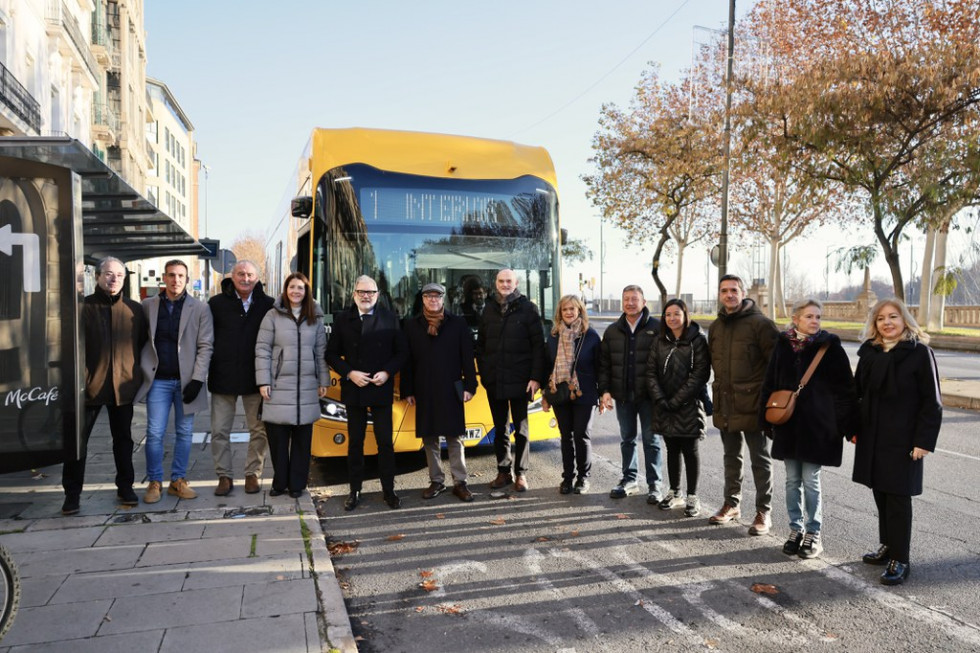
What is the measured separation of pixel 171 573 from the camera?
470cm

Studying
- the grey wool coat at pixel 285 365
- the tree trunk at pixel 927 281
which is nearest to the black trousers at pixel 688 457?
the grey wool coat at pixel 285 365

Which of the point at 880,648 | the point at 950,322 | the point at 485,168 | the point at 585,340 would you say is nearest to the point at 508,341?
the point at 585,340

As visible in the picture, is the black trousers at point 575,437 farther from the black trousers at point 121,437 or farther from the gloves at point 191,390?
the black trousers at point 121,437

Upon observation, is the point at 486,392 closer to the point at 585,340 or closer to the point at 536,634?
the point at 585,340

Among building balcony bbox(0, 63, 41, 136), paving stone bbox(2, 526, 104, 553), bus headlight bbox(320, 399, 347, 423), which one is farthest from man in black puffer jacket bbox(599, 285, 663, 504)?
building balcony bbox(0, 63, 41, 136)

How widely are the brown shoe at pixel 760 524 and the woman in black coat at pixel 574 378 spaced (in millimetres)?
1653

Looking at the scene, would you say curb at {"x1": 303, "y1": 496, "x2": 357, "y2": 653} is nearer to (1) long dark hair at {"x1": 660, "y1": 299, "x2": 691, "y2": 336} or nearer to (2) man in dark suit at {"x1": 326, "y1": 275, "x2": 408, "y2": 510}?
(2) man in dark suit at {"x1": 326, "y1": 275, "x2": 408, "y2": 510}

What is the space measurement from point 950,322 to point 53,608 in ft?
142

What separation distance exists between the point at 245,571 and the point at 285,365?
213 cm

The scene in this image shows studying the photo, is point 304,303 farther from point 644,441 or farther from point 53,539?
point 644,441

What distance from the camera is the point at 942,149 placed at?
1308cm

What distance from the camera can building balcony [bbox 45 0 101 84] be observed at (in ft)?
83.6

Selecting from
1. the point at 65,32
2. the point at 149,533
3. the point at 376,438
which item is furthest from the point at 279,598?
the point at 65,32

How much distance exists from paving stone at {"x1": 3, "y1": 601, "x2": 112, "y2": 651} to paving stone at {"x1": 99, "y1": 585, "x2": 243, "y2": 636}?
0.07 meters
